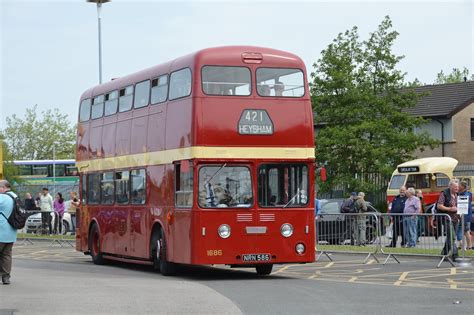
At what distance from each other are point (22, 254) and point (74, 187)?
1537 inches

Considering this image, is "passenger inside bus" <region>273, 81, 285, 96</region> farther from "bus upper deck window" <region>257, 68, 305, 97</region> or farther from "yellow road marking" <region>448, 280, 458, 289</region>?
"yellow road marking" <region>448, 280, 458, 289</region>

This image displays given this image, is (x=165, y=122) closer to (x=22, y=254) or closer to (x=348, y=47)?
(x=22, y=254)

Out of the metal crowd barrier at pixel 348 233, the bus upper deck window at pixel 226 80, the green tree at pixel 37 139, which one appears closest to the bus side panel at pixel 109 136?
the bus upper deck window at pixel 226 80

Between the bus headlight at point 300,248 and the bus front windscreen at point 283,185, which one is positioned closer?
the bus front windscreen at point 283,185

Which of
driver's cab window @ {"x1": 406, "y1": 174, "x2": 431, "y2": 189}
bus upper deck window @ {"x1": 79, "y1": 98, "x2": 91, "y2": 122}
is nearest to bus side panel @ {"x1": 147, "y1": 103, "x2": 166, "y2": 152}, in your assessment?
bus upper deck window @ {"x1": 79, "y1": 98, "x2": 91, "y2": 122}

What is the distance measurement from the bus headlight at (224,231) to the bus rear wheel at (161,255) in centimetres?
179

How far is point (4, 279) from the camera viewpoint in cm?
1867

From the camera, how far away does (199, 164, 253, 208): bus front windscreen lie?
20250 mm

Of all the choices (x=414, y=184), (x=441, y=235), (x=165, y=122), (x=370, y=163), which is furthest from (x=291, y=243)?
(x=370, y=163)

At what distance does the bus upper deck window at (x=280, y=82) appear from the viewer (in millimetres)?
20766

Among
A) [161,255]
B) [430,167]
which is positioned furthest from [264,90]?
[430,167]

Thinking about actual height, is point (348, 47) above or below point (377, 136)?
above

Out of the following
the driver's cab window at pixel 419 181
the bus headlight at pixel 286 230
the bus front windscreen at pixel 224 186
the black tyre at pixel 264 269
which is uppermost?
the driver's cab window at pixel 419 181

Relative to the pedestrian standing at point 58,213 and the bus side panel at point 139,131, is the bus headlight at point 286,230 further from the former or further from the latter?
the pedestrian standing at point 58,213
